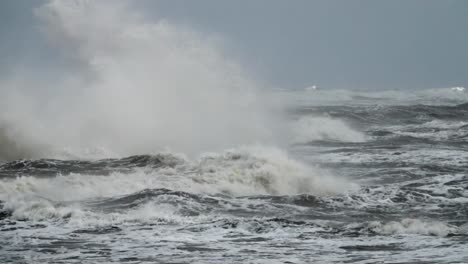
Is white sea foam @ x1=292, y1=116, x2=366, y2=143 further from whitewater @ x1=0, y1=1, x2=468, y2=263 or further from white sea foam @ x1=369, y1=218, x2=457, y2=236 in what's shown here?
white sea foam @ x1=369, y1=218, x2=457, y2=236

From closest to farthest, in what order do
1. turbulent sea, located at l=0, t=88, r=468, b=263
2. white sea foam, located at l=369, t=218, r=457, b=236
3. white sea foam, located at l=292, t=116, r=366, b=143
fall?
turbulent sea, located at l=0, t=88, r=468, b=263 < white sea foam, located at l=369, t=218, r=457, b=236 < white sea foam, located at l=292, t=116, r=366, b=143

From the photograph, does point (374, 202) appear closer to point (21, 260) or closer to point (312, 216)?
point (312, 216)

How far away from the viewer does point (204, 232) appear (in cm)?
857

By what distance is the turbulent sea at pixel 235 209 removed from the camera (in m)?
7.59

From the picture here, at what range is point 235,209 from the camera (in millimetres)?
10195

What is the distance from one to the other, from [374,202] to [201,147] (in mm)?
9125

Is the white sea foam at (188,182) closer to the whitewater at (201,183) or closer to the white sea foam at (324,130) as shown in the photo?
the whitewater at (201,183)

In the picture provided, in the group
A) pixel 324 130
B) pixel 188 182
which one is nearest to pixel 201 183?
pixel 188 182

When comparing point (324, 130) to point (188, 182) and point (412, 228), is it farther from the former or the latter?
point (412, 228)

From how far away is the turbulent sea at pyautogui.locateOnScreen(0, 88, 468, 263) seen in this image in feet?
24.9

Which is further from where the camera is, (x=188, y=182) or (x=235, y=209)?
(x=188, y=182)

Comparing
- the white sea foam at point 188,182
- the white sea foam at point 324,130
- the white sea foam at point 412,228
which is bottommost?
the white sea foam at point 412,228

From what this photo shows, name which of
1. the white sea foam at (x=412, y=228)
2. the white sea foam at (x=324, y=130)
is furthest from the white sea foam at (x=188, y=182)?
the white sea foam at (x=324, y=130)

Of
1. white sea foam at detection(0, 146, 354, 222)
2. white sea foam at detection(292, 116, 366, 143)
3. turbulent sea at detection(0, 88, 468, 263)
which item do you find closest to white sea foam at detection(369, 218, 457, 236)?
turbulent sea at detection(0, 88, 468, 263)
